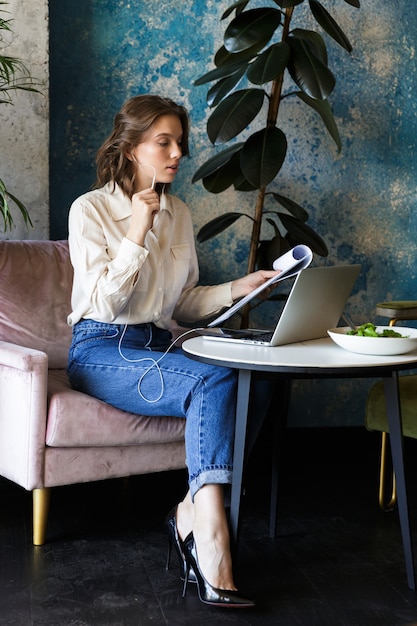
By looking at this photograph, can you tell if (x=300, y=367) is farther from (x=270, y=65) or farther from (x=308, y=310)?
(x=270, y=65)

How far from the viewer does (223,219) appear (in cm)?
336

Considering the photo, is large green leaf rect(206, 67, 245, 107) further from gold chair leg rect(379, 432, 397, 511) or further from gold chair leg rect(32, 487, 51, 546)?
gold chair leg rect(32, 487, 51, 546)

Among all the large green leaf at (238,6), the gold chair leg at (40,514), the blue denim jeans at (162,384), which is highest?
the large green leaf at (238,6)

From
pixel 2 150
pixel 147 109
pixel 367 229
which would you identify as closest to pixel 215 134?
pixel 147 109

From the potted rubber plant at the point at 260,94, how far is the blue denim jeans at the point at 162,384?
87 cm

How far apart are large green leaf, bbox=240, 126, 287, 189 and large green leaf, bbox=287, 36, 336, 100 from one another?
0.22 metres

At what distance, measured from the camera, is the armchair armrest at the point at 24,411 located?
7.77 feet

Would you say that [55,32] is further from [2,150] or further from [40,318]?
[40,318]

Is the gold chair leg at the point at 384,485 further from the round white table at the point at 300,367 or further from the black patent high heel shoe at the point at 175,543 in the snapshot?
the black patent high heel shoe at the point at 175,543

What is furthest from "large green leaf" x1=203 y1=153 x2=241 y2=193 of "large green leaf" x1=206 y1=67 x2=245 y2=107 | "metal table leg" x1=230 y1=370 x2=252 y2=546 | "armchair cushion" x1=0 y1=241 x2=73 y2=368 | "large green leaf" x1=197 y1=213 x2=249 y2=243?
"metal table leg" x1=230 y1=370 x2=252 y2=546

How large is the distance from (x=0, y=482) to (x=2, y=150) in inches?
50.8

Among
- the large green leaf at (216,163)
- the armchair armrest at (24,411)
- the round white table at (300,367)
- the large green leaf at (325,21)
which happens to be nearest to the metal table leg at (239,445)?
the round white table at (300,367)

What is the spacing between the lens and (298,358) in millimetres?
2025

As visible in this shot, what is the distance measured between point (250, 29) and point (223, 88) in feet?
0.81
